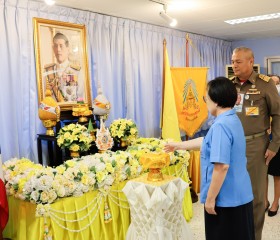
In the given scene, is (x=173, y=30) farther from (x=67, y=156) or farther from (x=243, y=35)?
(x=67, y=156)

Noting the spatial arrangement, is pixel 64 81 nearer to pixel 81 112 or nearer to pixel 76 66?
pixel 76 66

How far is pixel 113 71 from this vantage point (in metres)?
3.93

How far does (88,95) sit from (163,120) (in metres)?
1.04

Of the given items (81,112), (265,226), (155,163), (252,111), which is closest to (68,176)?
(155,163)

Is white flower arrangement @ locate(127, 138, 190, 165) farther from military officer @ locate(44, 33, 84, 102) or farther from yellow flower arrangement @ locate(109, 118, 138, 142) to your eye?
military officer @ locate(44, 33, 84, 102)

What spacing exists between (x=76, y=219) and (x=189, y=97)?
8.14 feet

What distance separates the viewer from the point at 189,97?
174 inches

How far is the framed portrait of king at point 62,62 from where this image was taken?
10.3ft

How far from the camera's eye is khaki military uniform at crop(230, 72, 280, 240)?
256 centimetres

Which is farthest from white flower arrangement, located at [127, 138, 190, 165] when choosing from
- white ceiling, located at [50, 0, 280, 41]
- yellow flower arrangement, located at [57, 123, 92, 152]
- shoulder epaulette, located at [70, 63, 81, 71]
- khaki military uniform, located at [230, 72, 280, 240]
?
white ceiling, located at [50, 0, 280, 41]

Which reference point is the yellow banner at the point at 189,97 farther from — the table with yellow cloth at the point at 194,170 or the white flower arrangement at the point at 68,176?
the white flower arrangement at the point at 68,176

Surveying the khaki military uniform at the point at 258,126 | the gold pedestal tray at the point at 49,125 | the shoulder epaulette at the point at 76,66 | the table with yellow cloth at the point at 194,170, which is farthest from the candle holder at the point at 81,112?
the table with yellow cloth at the point at 194,170

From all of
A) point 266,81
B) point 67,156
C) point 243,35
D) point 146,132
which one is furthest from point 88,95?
point 243,35

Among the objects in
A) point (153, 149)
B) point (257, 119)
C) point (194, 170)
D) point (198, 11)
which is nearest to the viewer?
point (257, 119)
